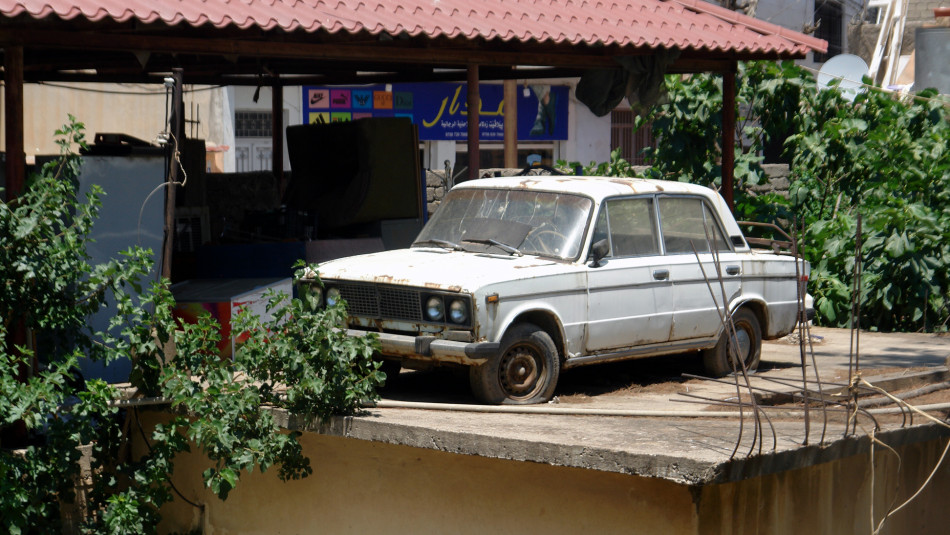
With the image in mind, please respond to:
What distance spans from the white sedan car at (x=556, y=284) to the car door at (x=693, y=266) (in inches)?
0.4

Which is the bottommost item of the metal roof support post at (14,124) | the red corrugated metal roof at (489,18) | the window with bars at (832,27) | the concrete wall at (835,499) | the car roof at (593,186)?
the concrete wall at (835,499)

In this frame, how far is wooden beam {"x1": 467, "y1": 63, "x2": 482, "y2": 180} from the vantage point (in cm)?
955

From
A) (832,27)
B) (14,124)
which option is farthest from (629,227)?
(832,27)

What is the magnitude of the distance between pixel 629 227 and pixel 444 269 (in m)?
1.55

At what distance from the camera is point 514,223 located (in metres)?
7.67

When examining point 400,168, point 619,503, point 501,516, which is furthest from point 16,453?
point 400,168

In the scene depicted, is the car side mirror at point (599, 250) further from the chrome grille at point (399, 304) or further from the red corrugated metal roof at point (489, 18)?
the red corrugated metal roof at point (489, 18)

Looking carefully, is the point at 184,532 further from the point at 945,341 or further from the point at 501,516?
the point at 945,341

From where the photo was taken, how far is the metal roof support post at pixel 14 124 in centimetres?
729

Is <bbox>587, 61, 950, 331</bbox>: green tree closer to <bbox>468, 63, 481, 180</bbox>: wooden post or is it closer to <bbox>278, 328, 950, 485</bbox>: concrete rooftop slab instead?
<bbox>468, 63, 481, 180</bbox>: wooden post

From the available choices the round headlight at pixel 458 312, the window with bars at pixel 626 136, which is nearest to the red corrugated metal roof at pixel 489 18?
the round headlight at pixel 458 312

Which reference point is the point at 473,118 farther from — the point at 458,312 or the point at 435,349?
the point at 435,349

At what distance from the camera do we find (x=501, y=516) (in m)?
6.41

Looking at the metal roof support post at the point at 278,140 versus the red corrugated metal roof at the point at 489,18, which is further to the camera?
the metal roof support post at the point at 278,140
